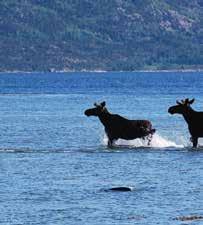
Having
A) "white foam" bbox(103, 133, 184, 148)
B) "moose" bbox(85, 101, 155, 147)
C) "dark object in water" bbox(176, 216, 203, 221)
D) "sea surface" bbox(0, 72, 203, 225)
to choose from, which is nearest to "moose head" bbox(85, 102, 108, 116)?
"moose" bbox(85, 101, 155, 147)

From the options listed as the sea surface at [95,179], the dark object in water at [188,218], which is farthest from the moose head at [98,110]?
the dark object in water at [188,218]

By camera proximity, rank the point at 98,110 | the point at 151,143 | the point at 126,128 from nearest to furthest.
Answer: the point at 126,128 < the point at 98,110 < the point at 151,143

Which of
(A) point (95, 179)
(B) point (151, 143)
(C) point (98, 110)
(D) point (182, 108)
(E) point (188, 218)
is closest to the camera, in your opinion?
(E) point (188, 218)

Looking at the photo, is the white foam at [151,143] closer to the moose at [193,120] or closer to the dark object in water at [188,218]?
the moose at [193,120]

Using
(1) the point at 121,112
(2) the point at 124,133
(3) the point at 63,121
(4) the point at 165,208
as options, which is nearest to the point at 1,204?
(4) the point at 165,208

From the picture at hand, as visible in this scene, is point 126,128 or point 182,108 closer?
point 126,128

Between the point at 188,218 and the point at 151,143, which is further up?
the point at 151,143

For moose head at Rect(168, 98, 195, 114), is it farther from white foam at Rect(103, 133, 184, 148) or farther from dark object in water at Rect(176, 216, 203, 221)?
dark object in water at Rect(176, 216, 203, 221)

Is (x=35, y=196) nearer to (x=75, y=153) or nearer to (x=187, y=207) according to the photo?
(x=187, y=207)

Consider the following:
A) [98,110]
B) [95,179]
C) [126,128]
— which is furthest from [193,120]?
[95,179]

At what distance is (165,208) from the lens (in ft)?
116

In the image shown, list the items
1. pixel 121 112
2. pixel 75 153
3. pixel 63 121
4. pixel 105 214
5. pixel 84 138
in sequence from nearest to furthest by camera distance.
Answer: pixel 105 214, pixel 75 153, pixel 84 138, pixel 63 121, pixel 121 112

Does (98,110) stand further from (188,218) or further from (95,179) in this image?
(188,218)

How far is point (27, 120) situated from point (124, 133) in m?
28.7
